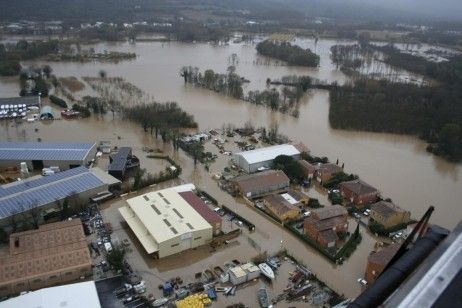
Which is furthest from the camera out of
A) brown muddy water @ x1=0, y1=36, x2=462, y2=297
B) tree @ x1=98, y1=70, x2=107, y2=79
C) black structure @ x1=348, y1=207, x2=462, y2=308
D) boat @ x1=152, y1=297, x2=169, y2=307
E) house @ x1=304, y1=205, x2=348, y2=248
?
tree @ x1=98, y1=70, x2=107, y2=79

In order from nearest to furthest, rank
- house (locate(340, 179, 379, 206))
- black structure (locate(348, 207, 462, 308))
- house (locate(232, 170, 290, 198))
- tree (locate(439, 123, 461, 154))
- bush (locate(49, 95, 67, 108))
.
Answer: black structure (locate(348, 207, 462, 308)) → house (locate(340, 179, 379, 206)) → house (locate(232, 170, 290, 198)) → tree (locate(439, 123, 461, 154)) → bush (locate(49, 95, 67, 108))

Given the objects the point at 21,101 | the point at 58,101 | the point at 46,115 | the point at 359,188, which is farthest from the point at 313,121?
the point at 21,101

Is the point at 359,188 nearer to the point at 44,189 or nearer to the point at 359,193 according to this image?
the point at 359,193

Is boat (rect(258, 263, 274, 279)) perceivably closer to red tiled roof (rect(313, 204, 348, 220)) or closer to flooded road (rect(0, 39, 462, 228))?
red tiled roof (rect(313, 204, 348, 220))

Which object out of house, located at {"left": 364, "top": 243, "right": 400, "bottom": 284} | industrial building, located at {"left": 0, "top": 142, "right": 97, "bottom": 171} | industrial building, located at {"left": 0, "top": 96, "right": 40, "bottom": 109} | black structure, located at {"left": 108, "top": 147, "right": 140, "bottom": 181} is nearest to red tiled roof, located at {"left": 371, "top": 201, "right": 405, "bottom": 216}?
house, located at {"left": 364, "top": 243, "right": 400, "bottom": 284}

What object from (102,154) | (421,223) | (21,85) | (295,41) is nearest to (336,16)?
(295,41)
